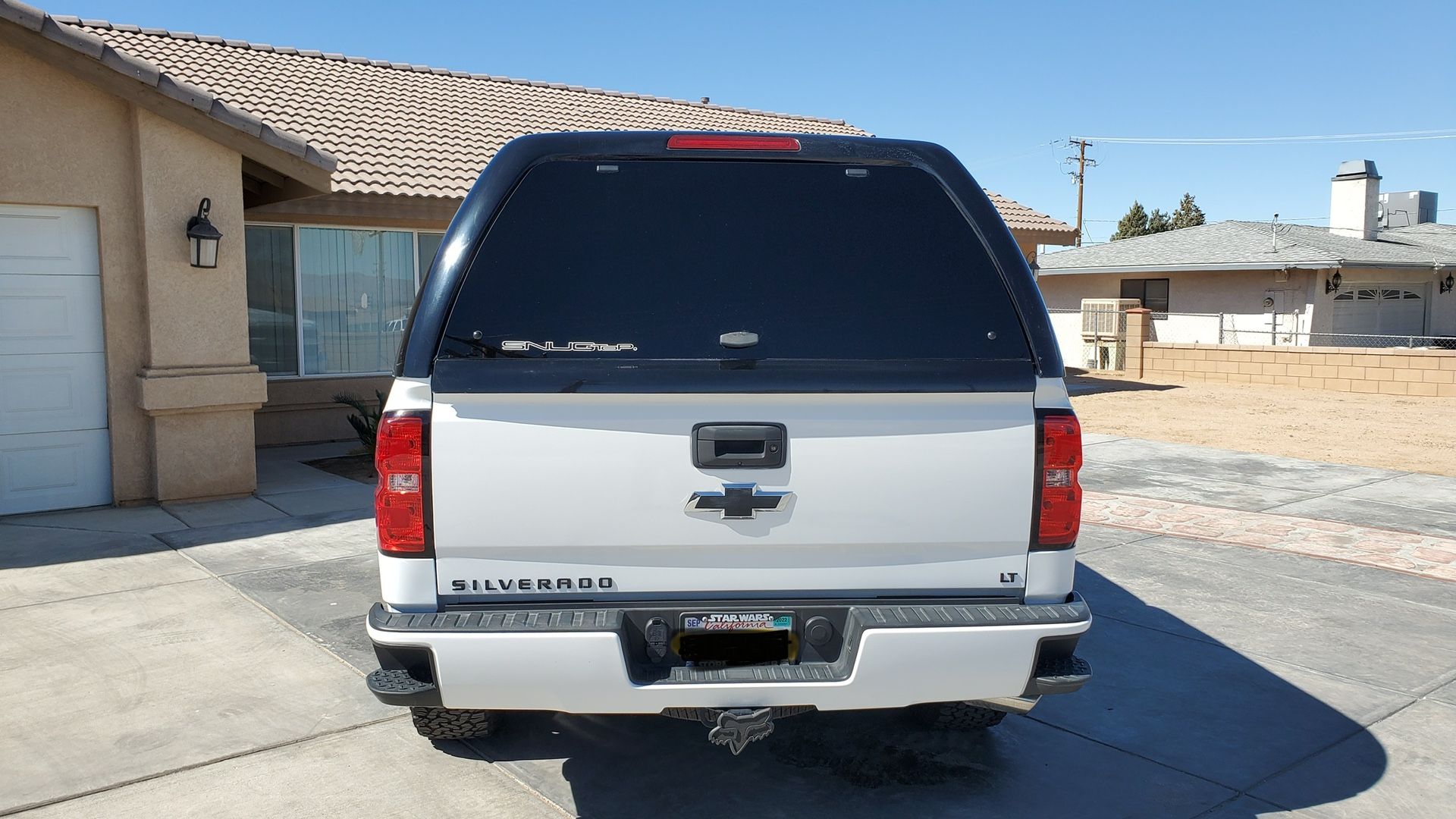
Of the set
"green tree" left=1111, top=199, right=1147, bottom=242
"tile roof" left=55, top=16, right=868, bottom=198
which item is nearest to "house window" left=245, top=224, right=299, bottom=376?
"tile roof" left=55, top=16, right=868, bottom=198

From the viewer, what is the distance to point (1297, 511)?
9211 mm

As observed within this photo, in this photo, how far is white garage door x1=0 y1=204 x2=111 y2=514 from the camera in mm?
8273

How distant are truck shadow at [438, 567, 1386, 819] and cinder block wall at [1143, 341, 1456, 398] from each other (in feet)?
62.0

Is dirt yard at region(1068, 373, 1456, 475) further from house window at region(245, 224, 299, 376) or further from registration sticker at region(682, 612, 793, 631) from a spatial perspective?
registration sticker at region(682, 612, 793, 631)

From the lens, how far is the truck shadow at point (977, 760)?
12.7 feet

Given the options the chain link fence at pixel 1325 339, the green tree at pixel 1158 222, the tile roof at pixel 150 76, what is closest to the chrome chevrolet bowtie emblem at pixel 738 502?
the tile roof at pixel 150 76

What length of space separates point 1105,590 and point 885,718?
269 cm

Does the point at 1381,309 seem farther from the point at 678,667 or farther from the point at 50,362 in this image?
the point at 678,667

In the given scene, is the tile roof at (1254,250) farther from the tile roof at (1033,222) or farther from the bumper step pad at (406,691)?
the bumper step pad at (406,691)

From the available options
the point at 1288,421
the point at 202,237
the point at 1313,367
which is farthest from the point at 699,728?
the point at 1313,367

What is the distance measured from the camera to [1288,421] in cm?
1683

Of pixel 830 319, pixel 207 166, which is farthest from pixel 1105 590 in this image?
pixel 207 166

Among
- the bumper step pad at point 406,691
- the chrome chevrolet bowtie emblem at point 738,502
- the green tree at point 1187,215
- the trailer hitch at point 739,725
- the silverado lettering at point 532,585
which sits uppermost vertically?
the green tree at point 1187,215

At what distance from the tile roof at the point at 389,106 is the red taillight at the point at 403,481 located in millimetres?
9849
